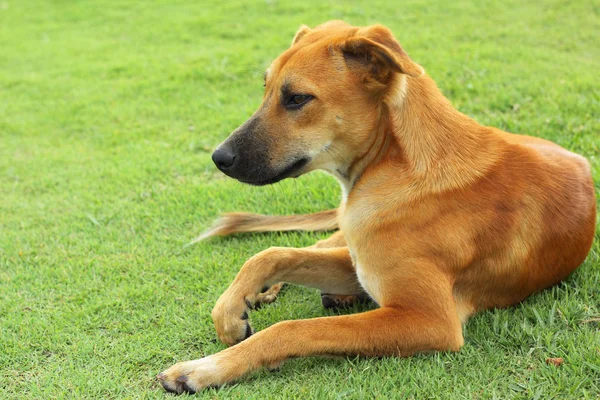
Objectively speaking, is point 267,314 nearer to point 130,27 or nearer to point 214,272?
point 214,272

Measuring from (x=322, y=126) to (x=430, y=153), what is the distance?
0.63 meters

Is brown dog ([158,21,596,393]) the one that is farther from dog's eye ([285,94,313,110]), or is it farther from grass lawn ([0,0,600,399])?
grass lawn ([0,0,600,399])

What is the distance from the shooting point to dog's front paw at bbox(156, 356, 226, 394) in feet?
11.1

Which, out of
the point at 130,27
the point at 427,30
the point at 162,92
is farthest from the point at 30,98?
the point at 427,30

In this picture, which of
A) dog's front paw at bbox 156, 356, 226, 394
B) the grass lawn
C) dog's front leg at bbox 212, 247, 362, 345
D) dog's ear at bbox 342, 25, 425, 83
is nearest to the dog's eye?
dog's ear at bbox 342, 25, 425, 83

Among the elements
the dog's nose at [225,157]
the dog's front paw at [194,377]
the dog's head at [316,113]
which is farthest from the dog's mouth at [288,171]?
the dog's front paw at [194,377]

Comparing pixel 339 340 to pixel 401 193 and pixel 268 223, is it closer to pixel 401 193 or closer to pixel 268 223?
pixel 401 193

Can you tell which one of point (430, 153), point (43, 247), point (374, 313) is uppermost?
point (430, 153)

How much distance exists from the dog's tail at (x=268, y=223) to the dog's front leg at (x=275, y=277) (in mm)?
793

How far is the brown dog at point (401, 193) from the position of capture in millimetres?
3461

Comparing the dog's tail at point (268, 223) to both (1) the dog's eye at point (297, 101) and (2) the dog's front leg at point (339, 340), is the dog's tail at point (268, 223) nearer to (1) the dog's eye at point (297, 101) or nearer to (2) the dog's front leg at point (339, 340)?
(1) the dog's eye at point (297, 101)

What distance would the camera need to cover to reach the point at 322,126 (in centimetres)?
374

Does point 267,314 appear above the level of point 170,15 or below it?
below

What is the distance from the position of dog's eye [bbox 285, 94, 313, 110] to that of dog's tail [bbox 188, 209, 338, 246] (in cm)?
148
